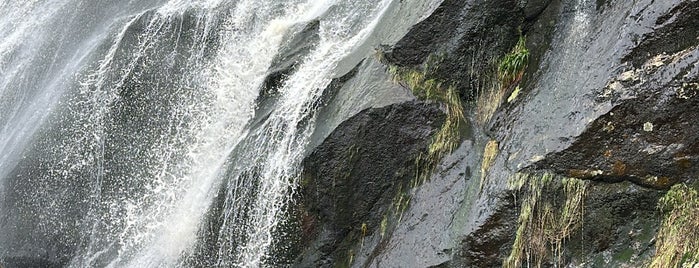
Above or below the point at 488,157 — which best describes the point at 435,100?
above

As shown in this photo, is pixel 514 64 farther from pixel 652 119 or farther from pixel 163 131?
pixel 163 131

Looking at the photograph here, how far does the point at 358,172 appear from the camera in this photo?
21.3 feet

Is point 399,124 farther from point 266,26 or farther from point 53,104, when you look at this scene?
point 53,104

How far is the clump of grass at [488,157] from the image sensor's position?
5.63m

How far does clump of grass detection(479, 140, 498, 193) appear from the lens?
5634 millimetres

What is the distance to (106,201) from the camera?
28.3 feet

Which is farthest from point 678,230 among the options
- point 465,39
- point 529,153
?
point 465,39

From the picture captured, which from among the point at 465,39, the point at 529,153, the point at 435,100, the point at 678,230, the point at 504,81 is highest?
the point at 465,39

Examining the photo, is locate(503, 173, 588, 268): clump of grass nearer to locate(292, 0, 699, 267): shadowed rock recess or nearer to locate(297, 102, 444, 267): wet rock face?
locate(292, 0, 699, 267): shadowed rock recess

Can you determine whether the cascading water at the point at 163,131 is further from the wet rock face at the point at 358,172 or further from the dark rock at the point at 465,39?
the dark rock at the point at 465,39

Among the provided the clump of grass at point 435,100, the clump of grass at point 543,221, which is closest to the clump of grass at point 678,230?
the clump of grass at point 543,221

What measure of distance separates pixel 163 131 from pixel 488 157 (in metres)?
5.02

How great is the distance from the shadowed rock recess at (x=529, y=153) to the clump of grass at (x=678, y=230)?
0.04ft

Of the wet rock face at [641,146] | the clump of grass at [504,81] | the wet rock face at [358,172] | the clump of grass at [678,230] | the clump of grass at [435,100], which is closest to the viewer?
the clump of grass at [678,230]
